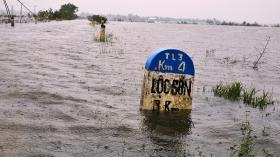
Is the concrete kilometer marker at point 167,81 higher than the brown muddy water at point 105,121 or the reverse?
higher

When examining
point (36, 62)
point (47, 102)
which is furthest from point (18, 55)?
point (47, 102)

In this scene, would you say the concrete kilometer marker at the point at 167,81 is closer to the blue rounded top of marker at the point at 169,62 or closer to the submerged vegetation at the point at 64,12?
the blue rounded top of marker at the point at 169,62

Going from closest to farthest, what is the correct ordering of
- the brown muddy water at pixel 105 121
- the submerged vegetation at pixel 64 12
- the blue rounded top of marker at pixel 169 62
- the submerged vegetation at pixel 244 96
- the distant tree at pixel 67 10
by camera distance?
the brown muddy water at pixel 105 121 → the blue rounded top of marker at pixel 169 62 → the submerged vegetation at pixel 244 96 → the submerged vegetation at pixel 64 12 → the distant tree at pixel 67 10

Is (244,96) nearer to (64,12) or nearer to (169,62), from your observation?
(169,62)

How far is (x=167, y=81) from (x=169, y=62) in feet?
1.39

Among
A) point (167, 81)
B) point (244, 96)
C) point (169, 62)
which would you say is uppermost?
point (169, 62)

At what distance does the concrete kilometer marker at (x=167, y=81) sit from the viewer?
8.62 m

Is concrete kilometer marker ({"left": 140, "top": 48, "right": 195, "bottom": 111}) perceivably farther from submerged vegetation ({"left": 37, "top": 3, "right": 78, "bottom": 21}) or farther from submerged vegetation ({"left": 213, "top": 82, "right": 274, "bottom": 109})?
submerged vegetation ({"left": 37, "top": 3, "right": 78, "bottom": 21})

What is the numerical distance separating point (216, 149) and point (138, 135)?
4.48 ft

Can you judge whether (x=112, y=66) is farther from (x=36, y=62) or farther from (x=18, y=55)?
(x=18, y=55)

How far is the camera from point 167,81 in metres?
8.81

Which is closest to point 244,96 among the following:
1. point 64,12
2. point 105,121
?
point 105,121

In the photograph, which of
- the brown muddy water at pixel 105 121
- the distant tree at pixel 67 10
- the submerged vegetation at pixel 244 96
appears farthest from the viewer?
the distant tree at pixel 67 10

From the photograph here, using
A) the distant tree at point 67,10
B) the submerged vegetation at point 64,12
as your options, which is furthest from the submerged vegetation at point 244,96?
the distant tree at point 67,10
